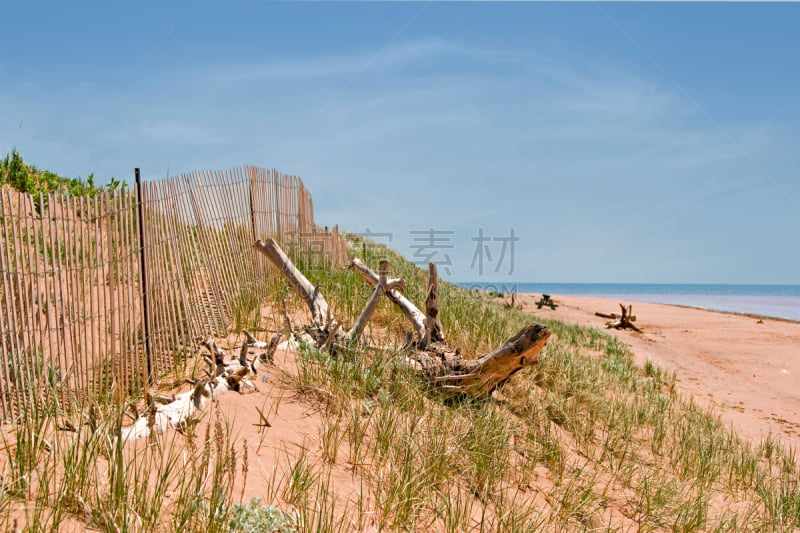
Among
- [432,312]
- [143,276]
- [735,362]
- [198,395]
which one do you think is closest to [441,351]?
[432,312]

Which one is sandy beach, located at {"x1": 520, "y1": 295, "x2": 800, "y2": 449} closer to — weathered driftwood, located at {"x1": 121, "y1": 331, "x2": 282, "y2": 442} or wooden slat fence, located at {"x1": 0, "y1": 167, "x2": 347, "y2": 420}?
weathered driftwood, located at {"x1": 121, "y1": 331, "x2": 282, "y2": 442}

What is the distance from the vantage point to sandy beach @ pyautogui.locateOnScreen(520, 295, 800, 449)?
8523 millimetres

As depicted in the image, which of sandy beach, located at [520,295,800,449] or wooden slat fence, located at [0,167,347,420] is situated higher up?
wooden slat fence, located at [0,167,347,420]

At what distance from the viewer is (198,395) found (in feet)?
12.7

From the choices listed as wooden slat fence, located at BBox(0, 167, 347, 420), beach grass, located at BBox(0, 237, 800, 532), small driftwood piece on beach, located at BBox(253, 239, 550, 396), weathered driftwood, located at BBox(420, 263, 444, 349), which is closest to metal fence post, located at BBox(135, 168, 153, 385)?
wooden slat fence, located at BBox(0, 167, 347, 420)

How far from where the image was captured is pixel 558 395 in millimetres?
6281

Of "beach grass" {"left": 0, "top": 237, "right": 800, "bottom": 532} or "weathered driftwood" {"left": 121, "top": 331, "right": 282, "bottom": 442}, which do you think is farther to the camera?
"weathered driftwood" {"left": 121, "top": 331, "right": 282, "bottom": 442}

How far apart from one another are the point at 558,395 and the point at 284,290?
13.3ft

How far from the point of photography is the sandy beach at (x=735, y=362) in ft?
28.0

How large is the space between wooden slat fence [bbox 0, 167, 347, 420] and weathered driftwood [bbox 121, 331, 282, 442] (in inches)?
14.5

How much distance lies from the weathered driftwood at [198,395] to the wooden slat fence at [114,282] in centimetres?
37

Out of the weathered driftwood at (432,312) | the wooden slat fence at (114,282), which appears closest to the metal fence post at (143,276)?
the wooden slat fence at (114,282)

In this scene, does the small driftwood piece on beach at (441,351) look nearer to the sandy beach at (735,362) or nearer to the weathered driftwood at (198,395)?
the weathered driftwood at (198,395)

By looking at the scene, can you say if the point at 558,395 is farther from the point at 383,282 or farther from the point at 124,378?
the point at 124,378
